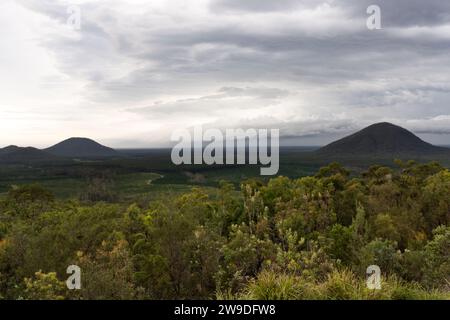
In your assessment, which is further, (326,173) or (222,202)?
(326,173)

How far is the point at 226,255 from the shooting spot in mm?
16250

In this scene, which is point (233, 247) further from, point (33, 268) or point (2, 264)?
point (2, 264)

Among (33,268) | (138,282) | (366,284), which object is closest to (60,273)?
(33,268)

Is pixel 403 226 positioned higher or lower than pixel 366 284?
lower

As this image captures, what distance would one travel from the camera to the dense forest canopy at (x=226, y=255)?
11.1 meters

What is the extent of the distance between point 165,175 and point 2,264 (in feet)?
590

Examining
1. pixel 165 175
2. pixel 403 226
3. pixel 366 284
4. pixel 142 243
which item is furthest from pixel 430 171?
pixel 165 175

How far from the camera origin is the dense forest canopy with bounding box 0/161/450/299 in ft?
36.3

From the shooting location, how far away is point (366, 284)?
32.1ft
